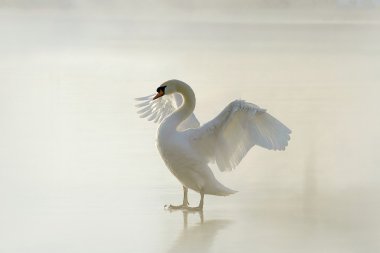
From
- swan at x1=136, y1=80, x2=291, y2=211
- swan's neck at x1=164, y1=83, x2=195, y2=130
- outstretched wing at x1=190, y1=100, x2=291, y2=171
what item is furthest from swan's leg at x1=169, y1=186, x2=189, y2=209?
swan's neck at x1=164, y1=83, x2=195, y2=130

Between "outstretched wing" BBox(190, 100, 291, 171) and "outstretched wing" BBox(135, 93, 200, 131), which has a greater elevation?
"outstretched wing" BBox(135, 93, 200, 131)

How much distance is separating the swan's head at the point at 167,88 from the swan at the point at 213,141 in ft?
0.38

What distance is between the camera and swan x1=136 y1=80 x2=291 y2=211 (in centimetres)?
468

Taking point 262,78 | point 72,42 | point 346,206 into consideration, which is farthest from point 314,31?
point 346,206

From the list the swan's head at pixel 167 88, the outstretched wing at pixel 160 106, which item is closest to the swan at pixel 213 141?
the swan's head at pixel 167 88

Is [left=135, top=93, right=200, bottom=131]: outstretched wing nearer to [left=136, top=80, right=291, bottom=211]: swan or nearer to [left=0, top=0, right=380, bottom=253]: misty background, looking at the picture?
[left=0, top=0, right=380, bottom=253]: misty background

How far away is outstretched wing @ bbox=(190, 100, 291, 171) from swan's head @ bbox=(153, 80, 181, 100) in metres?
0.25

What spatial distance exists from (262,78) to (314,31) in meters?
3.87

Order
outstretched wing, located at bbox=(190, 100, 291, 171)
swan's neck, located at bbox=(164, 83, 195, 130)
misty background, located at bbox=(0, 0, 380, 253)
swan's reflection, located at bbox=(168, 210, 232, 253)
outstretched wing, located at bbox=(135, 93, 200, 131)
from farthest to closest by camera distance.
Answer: outstretched wing, located at bbox=(135, 93, 200, 131), swan's neck, located at bbox=(164, 83, 195, 130), outstretched wing, located at bbox=(190, 100, 291, 171), misty background, located at bbox=(0, 0, 380, 253), swan's reflection, located at bbox=(168, 210, 232, 253)

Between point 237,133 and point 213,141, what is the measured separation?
11cm

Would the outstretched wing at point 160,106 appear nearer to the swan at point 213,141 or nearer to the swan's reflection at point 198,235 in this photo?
the swan at point 213,141

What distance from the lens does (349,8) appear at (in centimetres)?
1614

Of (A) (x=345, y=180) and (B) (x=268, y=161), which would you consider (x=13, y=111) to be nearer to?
(B) (x=268, y=161)

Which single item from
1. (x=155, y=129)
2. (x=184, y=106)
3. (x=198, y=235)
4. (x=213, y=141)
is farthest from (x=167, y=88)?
(x=155, y=129)
